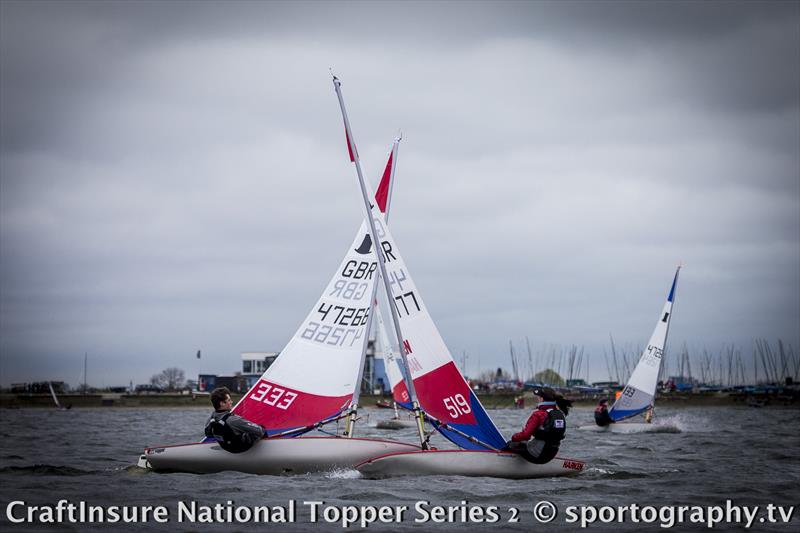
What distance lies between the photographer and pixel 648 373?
42.3 meters

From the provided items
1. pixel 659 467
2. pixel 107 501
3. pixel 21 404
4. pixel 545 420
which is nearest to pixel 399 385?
pixel 659 467

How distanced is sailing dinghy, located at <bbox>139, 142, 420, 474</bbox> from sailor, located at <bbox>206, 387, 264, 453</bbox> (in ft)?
0.54

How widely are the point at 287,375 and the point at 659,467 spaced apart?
8605 millimetres

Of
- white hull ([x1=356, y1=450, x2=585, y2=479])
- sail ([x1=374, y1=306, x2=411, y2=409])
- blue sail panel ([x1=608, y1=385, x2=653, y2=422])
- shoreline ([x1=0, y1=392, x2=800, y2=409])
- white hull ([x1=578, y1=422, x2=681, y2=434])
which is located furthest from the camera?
shoreline ([x1=0, y1=392, x2=800, y2=409])

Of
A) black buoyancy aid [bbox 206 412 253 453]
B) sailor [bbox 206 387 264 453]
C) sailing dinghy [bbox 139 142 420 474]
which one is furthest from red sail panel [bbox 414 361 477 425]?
black buoyancy aid [bbox 206 412 253 453]

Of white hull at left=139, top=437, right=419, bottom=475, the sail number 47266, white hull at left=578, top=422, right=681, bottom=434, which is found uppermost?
the sail number 47266

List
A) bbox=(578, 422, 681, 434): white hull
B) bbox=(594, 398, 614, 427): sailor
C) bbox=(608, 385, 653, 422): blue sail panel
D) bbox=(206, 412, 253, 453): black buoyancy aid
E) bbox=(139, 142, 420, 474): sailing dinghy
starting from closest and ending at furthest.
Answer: bbox=(206, 412, 253, 453): black buoyancy aid, bbox=(139, 142, 420, 474): sailing dinghy, bbox=(578, 422, 681, 434): white hull, bbox=(594, 398, 614, 427): sailor, bbox=(608, 385, 653, 422): blue sail panel

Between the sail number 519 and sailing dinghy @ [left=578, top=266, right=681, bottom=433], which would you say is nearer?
the sail number 519

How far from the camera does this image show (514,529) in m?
11.1

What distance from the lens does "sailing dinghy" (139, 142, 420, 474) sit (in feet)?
54.2

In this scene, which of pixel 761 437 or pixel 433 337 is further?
pixel 761 437

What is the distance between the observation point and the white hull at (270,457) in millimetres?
16422

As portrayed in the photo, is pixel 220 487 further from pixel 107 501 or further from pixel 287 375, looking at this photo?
pixel 287 375

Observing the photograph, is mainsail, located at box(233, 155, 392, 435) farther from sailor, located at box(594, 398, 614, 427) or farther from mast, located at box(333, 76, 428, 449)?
sailor, located at box(594, 398, 614, 427)
